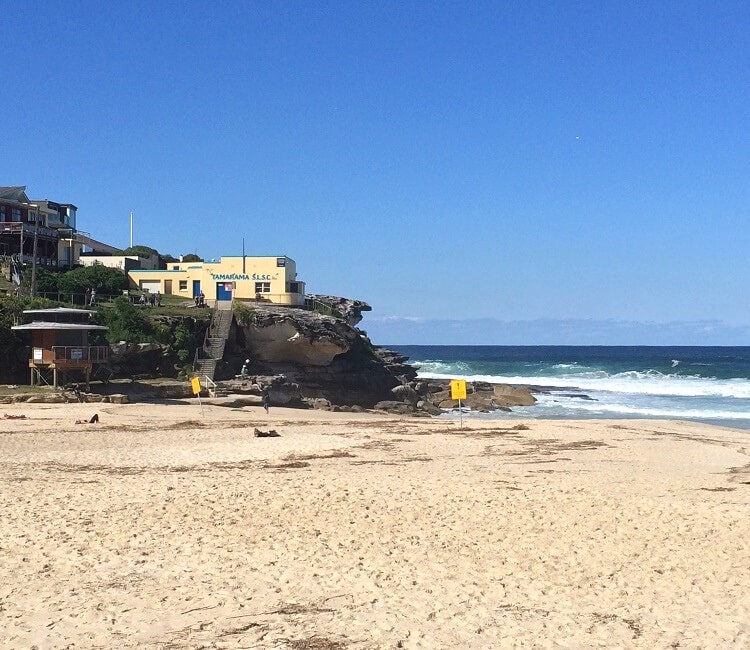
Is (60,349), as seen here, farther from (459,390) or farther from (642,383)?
(642,383)

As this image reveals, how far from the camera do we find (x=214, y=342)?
4231 centimetres

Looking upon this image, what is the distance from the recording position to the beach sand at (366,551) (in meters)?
8.22

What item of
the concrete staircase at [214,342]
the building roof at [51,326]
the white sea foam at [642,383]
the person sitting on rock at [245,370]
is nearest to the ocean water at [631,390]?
the white sea foam at [642,383]

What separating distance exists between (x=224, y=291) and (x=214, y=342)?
31.4 ft

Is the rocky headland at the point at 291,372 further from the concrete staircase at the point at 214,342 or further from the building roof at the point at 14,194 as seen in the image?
the building roof at the point at 14,194

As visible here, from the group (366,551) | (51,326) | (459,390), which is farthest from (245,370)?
(366,551)

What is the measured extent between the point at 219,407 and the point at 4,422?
1022 centimetres

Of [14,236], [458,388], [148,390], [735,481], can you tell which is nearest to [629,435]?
[458,388]

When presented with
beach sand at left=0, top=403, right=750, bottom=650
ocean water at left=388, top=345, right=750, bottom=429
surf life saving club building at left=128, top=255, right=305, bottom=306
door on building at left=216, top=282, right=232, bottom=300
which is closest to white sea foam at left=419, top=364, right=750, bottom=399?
ocean water at left=388, top=345, right=750, bottom=429

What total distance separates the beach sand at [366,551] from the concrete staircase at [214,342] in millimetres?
19656

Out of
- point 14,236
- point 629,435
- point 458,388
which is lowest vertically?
point 629,435

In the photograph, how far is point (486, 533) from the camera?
470 inches

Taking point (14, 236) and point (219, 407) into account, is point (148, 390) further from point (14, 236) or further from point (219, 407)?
point (14, 236)

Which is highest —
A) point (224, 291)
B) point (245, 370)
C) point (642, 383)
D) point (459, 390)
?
point (224, 291)
